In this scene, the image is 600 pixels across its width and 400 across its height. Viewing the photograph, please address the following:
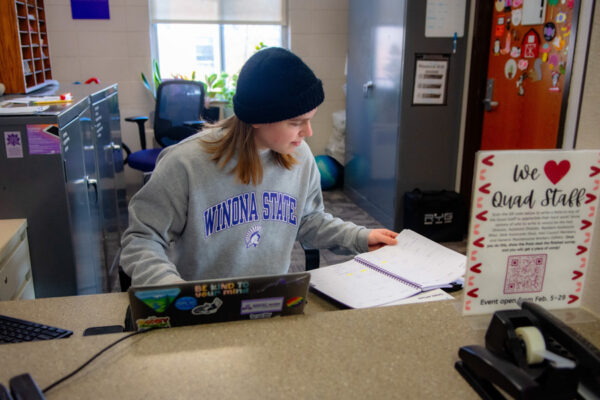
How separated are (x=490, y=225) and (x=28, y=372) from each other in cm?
74

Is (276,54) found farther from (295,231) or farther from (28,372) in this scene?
(28,372)

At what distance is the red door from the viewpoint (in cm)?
292

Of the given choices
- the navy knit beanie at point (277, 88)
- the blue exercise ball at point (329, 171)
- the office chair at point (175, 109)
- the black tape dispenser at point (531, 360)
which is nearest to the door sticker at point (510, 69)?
the blue exercise ball at point (329, 171)

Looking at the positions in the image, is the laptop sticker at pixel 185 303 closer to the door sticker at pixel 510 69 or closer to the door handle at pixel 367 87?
the door sticker at pixel 510 69

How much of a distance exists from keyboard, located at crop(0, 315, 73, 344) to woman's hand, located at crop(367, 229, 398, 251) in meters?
0.80

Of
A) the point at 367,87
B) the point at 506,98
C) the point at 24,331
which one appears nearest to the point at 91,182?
the point at 24,331

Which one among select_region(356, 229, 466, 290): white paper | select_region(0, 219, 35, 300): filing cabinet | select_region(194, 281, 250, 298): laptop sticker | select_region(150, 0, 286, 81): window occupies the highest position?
select_region(150, 0, 286, 81): window

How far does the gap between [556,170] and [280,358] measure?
20.8 inches

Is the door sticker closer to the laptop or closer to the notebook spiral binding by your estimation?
the notebook spiral binding

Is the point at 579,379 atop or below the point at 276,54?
below

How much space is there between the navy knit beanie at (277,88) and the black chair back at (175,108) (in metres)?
3.01

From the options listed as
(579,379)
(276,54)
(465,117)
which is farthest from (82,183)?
(465,117)

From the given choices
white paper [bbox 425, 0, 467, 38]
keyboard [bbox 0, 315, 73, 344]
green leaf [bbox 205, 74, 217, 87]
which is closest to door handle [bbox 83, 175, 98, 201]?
keyboard [bbox 0, 315, 73, 344]

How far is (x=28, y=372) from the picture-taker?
0.77m
